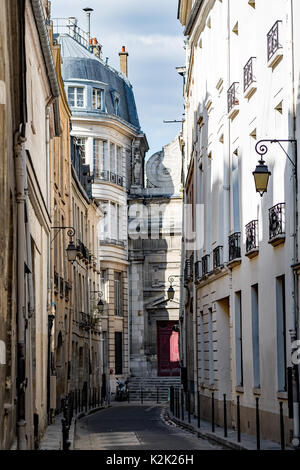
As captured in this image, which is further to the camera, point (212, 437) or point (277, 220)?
point (212, 437)

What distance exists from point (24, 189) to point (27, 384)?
2916 mm

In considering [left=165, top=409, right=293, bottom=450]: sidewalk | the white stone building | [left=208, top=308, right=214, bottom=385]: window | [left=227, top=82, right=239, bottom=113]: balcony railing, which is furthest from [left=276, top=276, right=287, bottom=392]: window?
[left=208, top=308, right=214, bottom=385]: window

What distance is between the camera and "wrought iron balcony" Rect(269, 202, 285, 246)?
1731 cm

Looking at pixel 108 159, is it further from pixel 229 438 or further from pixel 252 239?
pixel 229 438

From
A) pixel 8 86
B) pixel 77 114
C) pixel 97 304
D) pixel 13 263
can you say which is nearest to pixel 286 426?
pixel 13 263

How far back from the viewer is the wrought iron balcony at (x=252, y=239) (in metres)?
19.7

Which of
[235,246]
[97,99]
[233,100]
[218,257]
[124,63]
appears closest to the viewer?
[235,246]

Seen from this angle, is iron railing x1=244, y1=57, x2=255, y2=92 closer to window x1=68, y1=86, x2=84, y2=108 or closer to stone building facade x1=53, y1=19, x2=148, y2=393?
stone building facade x1=53, y1=19, x2=148, y2=393

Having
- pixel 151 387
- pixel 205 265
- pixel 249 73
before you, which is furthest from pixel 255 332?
pixel 151 387

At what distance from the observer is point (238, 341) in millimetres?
22375

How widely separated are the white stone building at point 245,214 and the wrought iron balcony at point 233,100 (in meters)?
0.03

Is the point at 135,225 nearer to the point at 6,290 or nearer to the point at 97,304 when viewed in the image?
the point at 97,304

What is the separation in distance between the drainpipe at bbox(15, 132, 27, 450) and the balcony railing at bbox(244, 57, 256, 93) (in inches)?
284

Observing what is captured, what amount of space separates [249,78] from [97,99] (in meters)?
35.6
